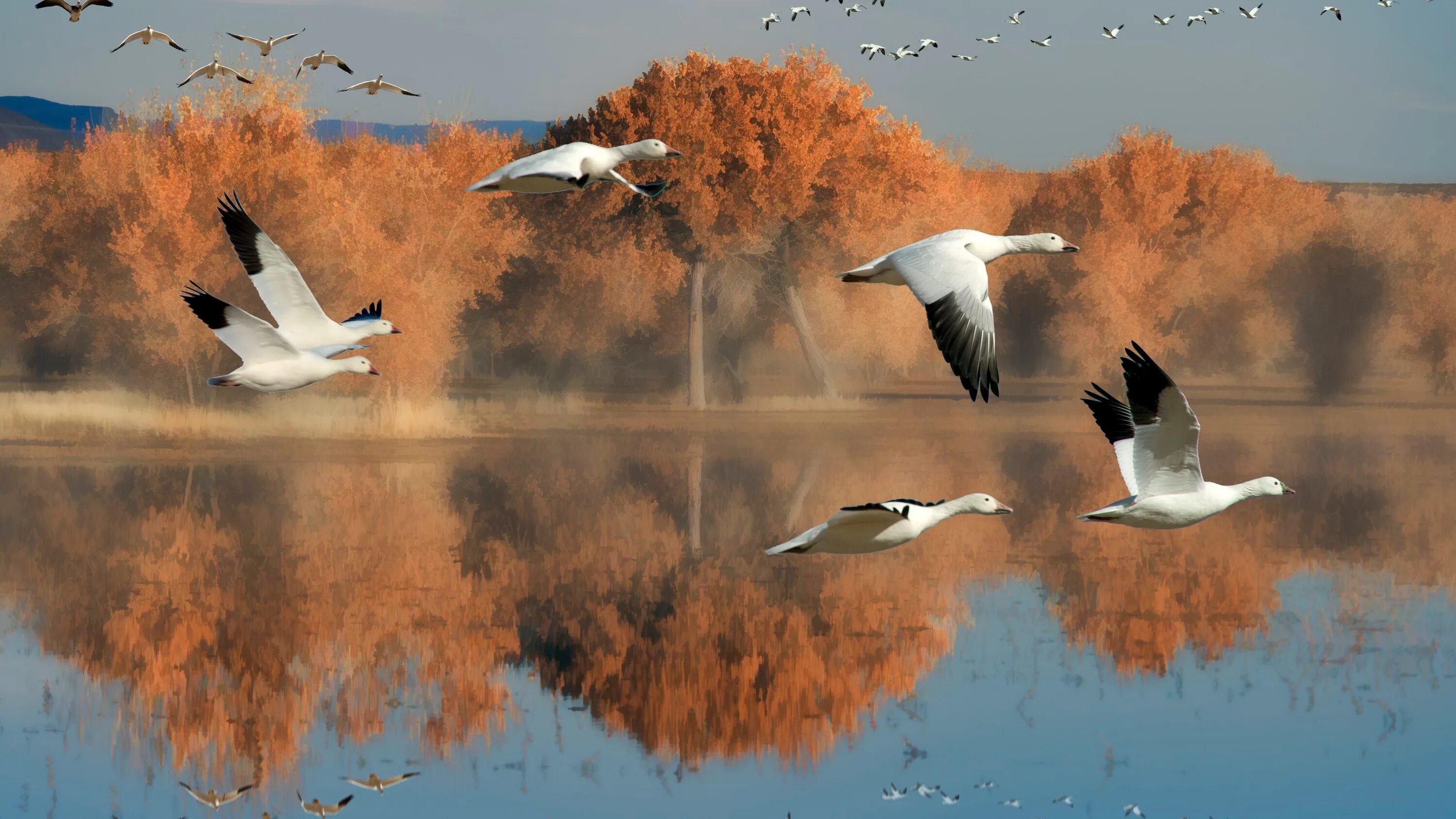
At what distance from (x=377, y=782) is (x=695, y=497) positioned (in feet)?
62.0

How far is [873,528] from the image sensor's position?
13055 mm

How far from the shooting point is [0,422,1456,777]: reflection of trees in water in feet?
52.5

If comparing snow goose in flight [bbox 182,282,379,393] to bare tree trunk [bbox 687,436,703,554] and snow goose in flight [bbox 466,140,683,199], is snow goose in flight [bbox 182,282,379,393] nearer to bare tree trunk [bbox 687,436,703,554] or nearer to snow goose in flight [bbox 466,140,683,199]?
snow goose in flight [bbox 466,140,683,199]

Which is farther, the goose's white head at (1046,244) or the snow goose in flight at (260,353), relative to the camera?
the snow goose in flight at (260,353)

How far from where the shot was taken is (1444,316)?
68812mm

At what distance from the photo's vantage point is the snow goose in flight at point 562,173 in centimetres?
1361

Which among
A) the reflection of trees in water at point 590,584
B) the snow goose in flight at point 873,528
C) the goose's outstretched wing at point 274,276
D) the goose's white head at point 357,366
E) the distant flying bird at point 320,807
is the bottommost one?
the distant flying bird at point 320,807

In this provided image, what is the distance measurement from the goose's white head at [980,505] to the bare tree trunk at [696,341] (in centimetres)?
4698

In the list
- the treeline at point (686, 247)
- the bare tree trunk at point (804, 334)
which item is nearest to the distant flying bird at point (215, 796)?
the treeline at point (686, 247)

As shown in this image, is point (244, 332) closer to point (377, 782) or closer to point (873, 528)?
point (377, 782)

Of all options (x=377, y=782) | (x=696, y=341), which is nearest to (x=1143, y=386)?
(x=377, y=782)

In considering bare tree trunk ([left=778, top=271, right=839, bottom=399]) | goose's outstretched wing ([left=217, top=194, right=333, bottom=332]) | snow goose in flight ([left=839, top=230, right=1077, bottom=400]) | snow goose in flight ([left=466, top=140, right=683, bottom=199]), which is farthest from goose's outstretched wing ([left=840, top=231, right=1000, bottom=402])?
bare tree trunk ([left=778, top=271, right=839, bottom=399])

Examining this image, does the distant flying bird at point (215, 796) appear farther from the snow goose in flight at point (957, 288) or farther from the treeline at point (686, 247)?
the treeline at point (686, 247)

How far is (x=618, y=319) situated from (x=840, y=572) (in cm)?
4372
